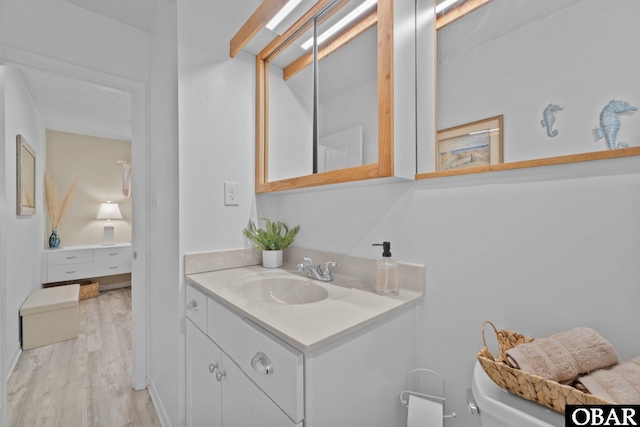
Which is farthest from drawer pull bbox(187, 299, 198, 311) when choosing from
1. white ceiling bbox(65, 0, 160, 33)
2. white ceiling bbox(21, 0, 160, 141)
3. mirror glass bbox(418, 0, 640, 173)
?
white ceiling bbox(65, 0, 160, 33)

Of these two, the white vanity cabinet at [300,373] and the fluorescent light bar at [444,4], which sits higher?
the fluorescent light bar at [444,4]

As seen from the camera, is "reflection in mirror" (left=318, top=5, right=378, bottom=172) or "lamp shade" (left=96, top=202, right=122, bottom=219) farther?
"lamp shade" (left=96, top=202, right=122, bottom=219)

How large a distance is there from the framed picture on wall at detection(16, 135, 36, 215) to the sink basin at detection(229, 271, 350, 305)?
254 cm

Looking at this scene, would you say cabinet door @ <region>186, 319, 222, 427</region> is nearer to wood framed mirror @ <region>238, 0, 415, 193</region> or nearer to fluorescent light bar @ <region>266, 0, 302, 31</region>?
wood framed mirror @ <region>238, 0, 415, 193</region>

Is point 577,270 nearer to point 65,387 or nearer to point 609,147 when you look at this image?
point 609,147

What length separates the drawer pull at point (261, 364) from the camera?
72 cm

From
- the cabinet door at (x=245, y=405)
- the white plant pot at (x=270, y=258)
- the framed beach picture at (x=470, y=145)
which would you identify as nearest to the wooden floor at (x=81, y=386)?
the cabinet door at (x=245, y=405)

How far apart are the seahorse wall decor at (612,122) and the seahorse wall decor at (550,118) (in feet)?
0.28

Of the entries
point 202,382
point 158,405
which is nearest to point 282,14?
point 202,382

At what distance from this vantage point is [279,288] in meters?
1.28

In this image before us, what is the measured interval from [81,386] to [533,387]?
2.55m

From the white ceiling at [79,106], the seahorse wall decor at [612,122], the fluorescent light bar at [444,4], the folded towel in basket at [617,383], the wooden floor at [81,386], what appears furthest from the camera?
the white ceiling at [79,106]

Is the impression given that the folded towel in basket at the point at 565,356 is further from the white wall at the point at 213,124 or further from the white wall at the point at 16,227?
the white wall at the point at 16,227

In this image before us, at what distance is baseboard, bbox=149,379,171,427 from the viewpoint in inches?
58.6
